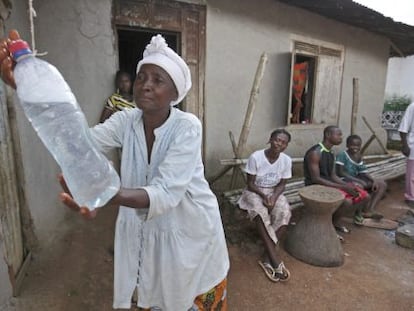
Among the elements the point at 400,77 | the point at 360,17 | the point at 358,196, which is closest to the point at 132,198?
the point at 358,196

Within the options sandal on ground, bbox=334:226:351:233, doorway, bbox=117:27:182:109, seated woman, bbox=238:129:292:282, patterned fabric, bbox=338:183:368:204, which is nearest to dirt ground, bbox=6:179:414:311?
seated woman, bbox=238:129:292:282

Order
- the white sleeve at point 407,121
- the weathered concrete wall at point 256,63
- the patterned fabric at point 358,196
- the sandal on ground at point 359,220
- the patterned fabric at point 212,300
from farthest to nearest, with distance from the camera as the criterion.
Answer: the white sleeve at point 407,121 → the weathered concrete wall at point 256,63 → the sandal on ground at point 359,220 → the patterned fabric at point 358,196 → the patterned fabric at point 212,300

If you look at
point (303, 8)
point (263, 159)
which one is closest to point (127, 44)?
point (303, 8)

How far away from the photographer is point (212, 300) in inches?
61.0

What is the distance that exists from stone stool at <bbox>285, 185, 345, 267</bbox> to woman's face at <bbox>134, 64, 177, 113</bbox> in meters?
2.53

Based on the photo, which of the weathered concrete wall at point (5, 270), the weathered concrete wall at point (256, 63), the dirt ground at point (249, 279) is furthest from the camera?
the weathered concrete wall at point (256, 63)

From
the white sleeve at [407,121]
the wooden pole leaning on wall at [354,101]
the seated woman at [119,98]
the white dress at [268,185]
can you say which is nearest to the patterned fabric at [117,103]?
the seated woman at [119,98]

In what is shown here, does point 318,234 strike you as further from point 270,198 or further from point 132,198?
point 132,198

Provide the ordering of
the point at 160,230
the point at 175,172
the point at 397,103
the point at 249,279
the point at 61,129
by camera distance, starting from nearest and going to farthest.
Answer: the point at 61,129 → the point at 175,172 → the point at 160,230 → the point at 249,279 → the point at 397,103

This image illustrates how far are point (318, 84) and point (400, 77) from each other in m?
12.1

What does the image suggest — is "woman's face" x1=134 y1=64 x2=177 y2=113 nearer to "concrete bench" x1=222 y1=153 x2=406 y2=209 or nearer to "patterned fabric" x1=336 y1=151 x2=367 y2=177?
"concrete bench" x1=222 y1=153 x2=406 y2=209

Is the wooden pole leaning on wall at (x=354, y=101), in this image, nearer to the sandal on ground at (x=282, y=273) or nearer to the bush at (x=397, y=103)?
the sandal on ground at (x=282, y=273)

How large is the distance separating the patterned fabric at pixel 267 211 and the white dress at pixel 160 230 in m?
1.78

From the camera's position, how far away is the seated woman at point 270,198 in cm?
308
